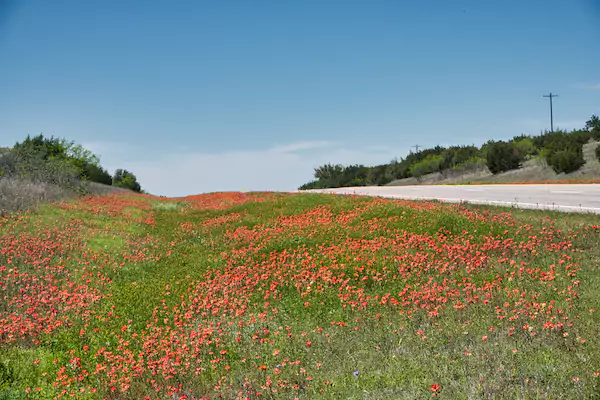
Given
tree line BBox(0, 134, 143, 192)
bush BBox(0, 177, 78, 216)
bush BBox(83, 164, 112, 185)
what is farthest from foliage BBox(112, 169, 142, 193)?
bush BBox(0, 177, 78, 216)

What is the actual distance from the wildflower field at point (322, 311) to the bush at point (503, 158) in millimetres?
38561

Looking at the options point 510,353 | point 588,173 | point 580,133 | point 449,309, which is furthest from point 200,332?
point 580,133

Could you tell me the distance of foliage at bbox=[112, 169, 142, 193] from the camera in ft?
226

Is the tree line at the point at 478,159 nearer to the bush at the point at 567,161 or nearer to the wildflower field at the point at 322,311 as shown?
the bush at the point at 567,161

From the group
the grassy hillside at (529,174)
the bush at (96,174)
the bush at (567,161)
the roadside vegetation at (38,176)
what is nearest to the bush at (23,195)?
the roadside vegetation at (38,176)

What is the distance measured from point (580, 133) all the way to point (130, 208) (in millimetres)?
46253

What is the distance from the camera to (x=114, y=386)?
6887 millimetres

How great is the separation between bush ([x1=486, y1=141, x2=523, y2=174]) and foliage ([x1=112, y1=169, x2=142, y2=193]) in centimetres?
4896

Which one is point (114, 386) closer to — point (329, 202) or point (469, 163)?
point (329, 202)

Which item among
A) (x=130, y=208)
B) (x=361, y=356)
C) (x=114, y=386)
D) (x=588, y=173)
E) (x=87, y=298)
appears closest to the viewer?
(x=361, y=356)

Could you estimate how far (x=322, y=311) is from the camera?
862 cm

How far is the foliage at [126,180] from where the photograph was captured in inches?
2714

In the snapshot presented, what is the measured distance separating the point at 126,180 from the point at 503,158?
169 feet

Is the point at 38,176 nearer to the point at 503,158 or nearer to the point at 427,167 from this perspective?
the point at 503,158
